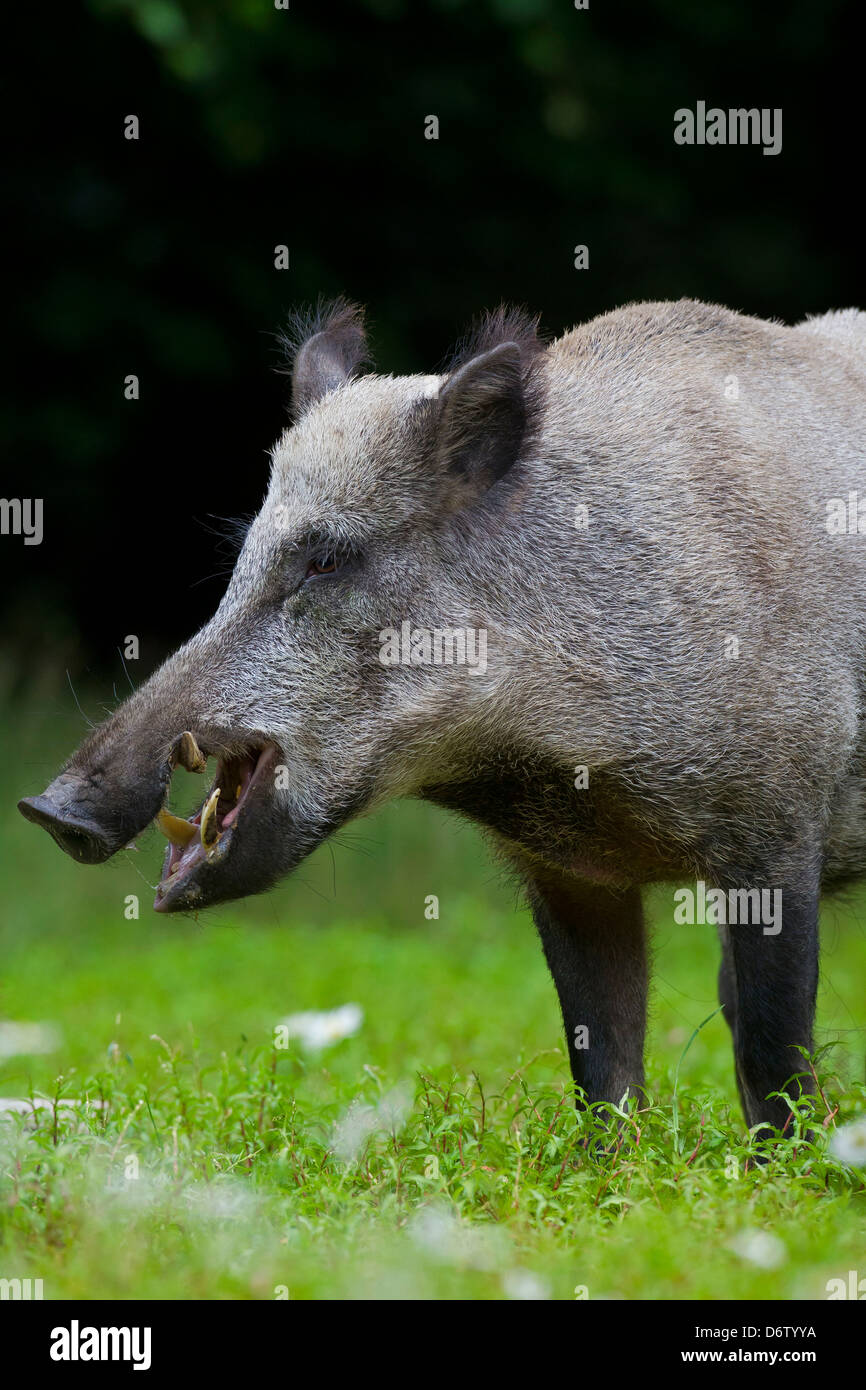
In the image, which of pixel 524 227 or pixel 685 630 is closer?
pixel 685 630

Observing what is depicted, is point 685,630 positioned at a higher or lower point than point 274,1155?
higher

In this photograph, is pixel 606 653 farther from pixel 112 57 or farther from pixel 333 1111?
pixel 112 57

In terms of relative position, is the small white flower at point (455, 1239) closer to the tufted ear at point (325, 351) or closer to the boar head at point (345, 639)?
the boar head at point (345, 639)

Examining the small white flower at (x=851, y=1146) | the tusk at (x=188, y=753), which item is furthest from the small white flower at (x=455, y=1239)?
the tusk at (x=188, y=753)

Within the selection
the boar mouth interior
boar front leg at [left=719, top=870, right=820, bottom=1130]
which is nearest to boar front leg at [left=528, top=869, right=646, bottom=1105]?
boar front leg at [left=719, top=870, right=820, bottom=1130]

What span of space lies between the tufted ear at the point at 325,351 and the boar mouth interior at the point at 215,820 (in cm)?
116

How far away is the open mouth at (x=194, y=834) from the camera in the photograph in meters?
4.08

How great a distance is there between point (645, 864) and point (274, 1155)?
48.2 inches

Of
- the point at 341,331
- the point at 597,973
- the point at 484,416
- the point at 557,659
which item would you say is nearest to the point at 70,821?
the point at 557,659

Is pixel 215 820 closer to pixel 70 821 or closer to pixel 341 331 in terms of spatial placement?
pixel 70 821

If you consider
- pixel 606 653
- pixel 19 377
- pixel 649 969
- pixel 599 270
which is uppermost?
pixel 599 270

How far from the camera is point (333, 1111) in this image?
4.49 metres

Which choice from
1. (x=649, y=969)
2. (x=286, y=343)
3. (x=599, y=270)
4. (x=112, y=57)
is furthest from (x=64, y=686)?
(x=649, y=969)

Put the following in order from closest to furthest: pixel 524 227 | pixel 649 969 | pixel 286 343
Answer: pixel 649 969
pixel 286 343
pixel 524 227
